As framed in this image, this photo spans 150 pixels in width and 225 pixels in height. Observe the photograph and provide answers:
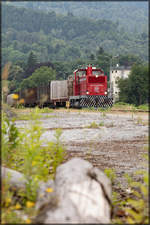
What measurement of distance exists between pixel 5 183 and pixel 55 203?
3.04 feet

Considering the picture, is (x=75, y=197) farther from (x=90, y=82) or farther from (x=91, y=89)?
(x=90, y=82)

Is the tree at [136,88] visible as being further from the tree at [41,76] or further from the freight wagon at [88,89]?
the tree at [41,76]

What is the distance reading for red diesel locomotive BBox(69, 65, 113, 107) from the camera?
1401 inches

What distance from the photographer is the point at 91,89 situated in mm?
35594

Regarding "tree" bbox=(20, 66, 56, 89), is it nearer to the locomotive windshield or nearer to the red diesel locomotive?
the red diesel locomotive

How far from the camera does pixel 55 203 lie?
3.51 meters

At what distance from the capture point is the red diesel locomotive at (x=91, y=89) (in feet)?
117

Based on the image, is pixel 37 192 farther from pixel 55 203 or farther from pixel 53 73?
pixel 53 73

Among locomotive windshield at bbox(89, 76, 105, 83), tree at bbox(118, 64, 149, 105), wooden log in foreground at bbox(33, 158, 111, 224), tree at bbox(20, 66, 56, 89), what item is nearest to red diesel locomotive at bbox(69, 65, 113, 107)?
locomotive windshield at bbox(89, 76, 105, 83)

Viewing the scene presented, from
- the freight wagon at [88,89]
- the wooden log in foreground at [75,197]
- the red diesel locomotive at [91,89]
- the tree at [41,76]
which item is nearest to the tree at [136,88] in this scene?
the freight wagon at [88,89]

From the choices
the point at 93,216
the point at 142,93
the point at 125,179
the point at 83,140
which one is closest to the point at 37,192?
the point at 93,216

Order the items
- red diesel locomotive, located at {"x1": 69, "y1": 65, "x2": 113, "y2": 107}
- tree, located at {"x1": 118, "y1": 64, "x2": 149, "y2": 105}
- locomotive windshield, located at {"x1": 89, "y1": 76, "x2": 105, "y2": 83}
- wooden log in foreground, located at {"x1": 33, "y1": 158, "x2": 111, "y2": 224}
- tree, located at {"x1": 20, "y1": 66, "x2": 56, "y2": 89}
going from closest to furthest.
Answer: wooden log in foreground, located at {"x1": 33, "y1": 158, "x2": 111, "y2": 224}, red diesel locomotive, located at {"x1": 69, "y1": 65, "x2": 113, "y2": 107}, locomotive windshield, located at {"x1": 89, "y1": 76, "x2": 105, "y2": 83}, tree, located at {"x1": 118, "y1": 64, "x2": 149, "y2": 105}, tree, located at {"x1": 20, "y1": 66, "x2": 56, "y2": 89}

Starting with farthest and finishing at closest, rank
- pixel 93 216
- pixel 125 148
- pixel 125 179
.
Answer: pixel 125 148
pixel 125 179
pixel 93 216

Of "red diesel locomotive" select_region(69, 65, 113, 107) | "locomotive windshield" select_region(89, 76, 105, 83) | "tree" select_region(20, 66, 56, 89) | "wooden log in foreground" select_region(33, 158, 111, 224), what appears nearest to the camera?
"wooden log in foreground" select_region(33, 158, 111, 224)
